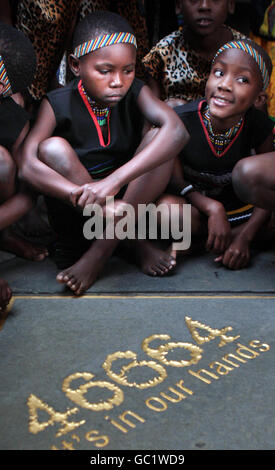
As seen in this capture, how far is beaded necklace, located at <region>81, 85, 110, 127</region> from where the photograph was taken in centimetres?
162

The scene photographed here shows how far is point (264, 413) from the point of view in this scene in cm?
101

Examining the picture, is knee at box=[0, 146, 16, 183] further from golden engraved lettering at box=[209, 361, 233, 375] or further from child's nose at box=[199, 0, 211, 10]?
child's nose at box=[199, 0, 211, 10]

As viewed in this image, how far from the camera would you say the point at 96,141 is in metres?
1.64

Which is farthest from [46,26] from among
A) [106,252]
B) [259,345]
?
[259,345]

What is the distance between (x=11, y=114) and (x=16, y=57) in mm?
175

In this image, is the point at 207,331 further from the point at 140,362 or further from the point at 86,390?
the point at 86,390

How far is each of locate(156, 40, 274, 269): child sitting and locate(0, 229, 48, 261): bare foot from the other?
19.3 inches

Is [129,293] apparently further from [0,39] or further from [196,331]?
[0,39]

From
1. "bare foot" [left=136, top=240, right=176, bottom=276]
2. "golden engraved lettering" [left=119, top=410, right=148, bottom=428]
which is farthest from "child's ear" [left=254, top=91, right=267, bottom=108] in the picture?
"golden engraved lettering" [left=119, top=410, right=148, bottom=428]

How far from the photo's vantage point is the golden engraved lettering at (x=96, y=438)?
93 centimetres

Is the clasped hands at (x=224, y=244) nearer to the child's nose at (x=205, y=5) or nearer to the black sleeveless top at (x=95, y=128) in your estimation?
the black sleeveless top at (x=95, y=128)

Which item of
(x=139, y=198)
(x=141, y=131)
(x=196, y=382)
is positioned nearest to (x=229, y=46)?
(x=141, y=131)

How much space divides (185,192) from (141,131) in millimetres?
263

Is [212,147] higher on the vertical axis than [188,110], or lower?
lower
